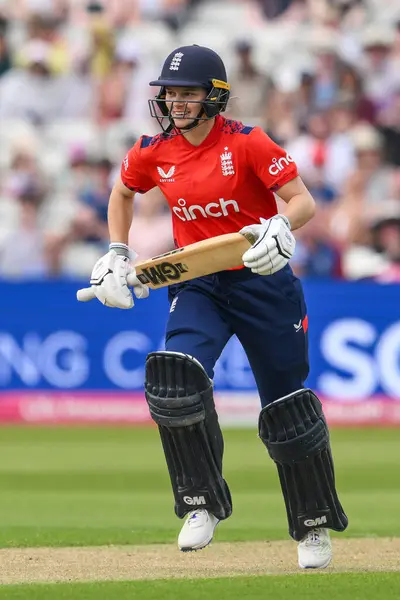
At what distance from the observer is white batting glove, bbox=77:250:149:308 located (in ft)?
15.1

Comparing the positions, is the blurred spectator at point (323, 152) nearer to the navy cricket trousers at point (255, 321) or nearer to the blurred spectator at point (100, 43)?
the blurred spectator at point (100, 43)

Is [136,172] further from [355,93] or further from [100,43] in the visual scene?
[100,43]

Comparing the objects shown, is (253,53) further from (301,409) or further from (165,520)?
(301,409)

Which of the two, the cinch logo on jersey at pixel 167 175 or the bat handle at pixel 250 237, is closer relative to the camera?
the bat handle at pixel 250 237

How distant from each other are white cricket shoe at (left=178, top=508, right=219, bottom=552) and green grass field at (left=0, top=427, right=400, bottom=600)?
27cm

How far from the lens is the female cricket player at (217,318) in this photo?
454 centimetres

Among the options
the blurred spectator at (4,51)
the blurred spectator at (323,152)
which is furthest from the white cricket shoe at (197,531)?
the blurred spectator at (4,51)

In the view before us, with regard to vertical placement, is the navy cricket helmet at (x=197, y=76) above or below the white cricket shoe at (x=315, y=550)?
above

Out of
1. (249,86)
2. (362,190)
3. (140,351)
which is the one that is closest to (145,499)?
(140,351)

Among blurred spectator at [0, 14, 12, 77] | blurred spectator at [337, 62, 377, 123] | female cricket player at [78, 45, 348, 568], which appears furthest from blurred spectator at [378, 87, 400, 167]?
female cricket player at [78, 45, 348, 568]

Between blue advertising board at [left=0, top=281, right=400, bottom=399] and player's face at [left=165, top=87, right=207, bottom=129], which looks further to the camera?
blue advertising board at [left=0, top=281, right=400, bottom=399]

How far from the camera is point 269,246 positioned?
4.27 metres

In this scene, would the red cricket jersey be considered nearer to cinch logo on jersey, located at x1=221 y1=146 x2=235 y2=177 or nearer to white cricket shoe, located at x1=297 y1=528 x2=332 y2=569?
cinch logo on jersey, located at x1=221 y1=146 x2=235 y2=177

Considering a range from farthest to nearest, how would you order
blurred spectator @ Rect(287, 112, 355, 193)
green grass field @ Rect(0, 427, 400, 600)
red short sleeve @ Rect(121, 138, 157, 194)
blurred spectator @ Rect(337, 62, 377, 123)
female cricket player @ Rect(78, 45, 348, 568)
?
1. blurred spectator @ Rect(337, 62, 377, 123)
2. blurred spectator @ Rect(287, 112, 355, 193)
3. red short sleeve @ Rect(121, 138, 157, 194)
4. female cricket player @ Rect(78, 45, 348, 568)
5. green grass field @ Rect(0, 427, 400, 600)
